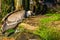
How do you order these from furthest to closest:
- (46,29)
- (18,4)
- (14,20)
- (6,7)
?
1. (6,7)
2. (18,4)
3. (14,20)
4. (46,29)

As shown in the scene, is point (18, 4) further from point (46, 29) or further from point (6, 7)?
point (46, 29)

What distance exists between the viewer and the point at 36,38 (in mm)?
5973

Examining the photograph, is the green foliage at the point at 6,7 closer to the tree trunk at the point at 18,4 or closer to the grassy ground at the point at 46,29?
the tree trunk at the point at 18,4

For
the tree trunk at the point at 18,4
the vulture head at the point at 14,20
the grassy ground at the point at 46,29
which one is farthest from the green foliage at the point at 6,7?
the grassy ground at the point at 46,29

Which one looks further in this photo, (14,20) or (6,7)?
(6,7)

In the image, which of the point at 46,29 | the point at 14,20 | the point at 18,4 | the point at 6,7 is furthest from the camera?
the point at 6,7

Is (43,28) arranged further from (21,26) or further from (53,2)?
(53,2)

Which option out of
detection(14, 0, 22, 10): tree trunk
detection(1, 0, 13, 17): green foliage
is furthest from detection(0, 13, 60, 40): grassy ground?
detection(1, 0, 13, 17): green foliage

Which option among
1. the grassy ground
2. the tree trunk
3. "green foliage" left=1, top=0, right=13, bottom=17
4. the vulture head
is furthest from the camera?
"green foliage" left=1, top=0, right=13, bottom=17

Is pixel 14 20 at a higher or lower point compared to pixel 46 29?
lower

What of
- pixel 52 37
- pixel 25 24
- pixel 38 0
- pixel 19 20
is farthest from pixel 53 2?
pixel 52 37

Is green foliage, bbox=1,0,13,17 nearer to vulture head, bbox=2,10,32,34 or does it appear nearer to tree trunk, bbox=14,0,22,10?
tree trunk, bbox=14,0,22,10

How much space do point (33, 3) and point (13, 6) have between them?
97 cm

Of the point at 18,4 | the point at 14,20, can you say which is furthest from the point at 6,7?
the point at 14,20
